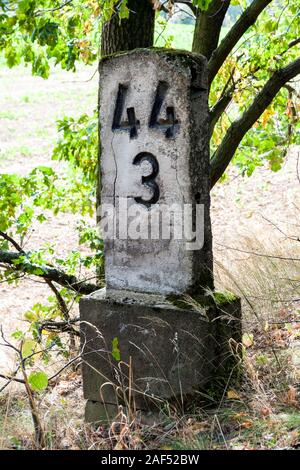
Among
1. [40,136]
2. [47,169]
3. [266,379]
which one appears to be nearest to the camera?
[266,379]

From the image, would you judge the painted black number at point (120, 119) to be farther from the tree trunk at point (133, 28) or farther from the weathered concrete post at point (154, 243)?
the tree trunk at point (133, 28)

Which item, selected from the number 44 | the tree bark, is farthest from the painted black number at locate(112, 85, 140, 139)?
the tree bark

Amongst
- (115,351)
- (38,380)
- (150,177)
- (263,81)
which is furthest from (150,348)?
(263,81)

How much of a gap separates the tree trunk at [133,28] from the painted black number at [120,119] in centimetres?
135

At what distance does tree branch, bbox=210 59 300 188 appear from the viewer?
5.42 meters

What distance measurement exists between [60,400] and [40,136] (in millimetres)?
15976

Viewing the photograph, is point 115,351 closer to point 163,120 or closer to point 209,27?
point 163,120

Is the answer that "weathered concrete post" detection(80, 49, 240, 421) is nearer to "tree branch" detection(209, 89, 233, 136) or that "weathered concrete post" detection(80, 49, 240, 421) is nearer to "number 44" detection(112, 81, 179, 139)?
"number 44" detection(112, 81, 179, 139)

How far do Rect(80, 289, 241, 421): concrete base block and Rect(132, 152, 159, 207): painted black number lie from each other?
555 millimetres

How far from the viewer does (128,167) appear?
400 centimetres

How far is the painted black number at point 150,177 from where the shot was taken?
3.88 metres

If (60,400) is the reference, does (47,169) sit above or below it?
above
